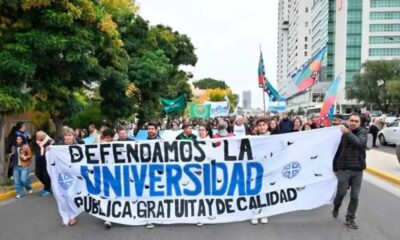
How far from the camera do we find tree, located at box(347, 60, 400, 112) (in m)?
77.7

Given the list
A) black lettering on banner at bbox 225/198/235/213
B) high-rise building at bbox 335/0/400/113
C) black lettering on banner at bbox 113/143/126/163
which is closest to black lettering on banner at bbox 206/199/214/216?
black lettering on banner at bbox 225/198/235/213

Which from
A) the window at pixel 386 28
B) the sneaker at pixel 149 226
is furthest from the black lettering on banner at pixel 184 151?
the window at pixel 386 28

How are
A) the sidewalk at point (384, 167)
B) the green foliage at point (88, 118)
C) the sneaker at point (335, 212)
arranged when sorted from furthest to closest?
the green foliage at point (88, 118) → the sidewalk at point (384, 167) → the sneaker at point (335, 212)

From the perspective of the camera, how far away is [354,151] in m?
7.49

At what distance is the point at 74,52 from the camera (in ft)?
40.3

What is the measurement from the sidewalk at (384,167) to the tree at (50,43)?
28.2 ft

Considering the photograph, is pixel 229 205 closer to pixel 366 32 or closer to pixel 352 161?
pixel 352 161

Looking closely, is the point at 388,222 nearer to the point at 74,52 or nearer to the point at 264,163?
the point at 264,163

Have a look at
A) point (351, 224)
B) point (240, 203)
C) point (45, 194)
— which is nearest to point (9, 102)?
point (45, 194)

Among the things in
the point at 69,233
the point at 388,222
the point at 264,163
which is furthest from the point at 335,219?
the point at 69,233

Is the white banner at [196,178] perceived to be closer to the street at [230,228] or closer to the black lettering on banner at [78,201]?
the black lettering on banner at [78,201]

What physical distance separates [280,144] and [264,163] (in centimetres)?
42

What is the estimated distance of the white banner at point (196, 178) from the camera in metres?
7.80

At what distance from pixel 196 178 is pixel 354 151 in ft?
8.18
